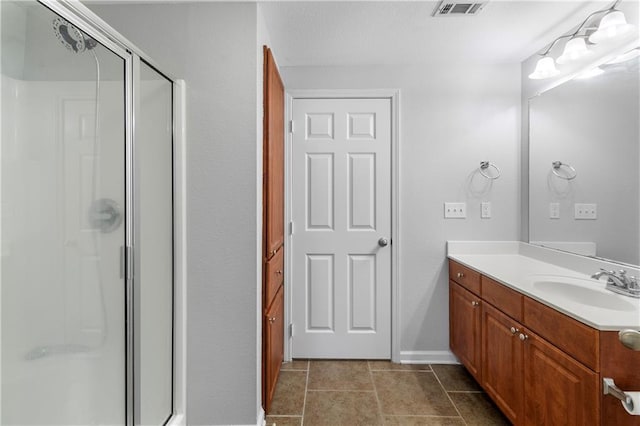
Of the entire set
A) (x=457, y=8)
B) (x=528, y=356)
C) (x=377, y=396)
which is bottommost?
(x=377, y=396)

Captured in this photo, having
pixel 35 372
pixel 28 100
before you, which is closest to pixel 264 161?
pixel 28 100

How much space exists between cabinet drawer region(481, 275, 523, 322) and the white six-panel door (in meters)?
0.79

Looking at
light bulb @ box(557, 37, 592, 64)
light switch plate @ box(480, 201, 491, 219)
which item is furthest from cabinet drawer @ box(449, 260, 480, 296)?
light bulb @ box(557, 37, 592, 64)

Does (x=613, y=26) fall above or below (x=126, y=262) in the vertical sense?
above

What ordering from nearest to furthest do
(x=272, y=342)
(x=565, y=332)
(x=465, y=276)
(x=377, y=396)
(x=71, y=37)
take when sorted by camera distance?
(x=71, y=37) → (x=565, y=332) → (x=272, y=342) → (x=377, y=396) → (x=465, y=276)

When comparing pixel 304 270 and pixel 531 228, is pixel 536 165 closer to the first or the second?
pixel 531 228

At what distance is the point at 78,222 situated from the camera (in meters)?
1.25

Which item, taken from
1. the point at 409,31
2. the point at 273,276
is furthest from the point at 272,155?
the point at 409,31

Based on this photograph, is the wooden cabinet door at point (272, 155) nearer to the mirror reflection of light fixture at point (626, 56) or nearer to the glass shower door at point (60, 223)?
the glass shower door at point (60, 223)

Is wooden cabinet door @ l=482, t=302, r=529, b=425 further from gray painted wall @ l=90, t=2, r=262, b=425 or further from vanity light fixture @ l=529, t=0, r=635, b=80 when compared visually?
vanity light fixture @ l=529, t=0, r=635, b=80

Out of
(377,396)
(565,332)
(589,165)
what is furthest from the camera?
(377,396)

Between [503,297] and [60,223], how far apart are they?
2.04 m

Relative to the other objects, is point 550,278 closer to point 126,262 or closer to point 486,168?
point 486,168

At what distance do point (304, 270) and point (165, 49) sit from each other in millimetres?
1719
